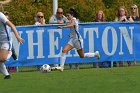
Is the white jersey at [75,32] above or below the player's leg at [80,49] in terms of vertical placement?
above

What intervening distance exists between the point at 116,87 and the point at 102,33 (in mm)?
7585

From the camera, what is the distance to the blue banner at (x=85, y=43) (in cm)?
1888

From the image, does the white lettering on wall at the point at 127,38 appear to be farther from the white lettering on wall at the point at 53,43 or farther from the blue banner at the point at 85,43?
the white lettering on wall at the point at 53,43

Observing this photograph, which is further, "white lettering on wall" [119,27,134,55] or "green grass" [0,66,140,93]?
"white lettering on wall" [119,27,134,55]

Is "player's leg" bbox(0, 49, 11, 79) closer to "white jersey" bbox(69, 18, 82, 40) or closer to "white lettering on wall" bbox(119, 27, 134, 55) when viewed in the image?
"white jersey" bbox(69, 18, 82, 40)

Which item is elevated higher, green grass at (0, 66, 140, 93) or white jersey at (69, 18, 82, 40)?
white jersey at (69, 18, 82, 40)

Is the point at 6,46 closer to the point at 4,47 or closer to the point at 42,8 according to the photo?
the point at 4,47

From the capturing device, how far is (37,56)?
19.0 meters

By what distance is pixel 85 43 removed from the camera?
1934 centimetres

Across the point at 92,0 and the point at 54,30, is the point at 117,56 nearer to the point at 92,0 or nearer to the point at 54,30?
the point at 54,30

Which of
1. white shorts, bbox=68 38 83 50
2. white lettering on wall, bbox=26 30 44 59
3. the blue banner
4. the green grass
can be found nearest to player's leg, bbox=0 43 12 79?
the green grass

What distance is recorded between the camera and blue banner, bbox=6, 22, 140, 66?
1888 centimetres

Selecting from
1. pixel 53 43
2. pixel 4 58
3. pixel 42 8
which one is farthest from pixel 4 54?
pixel 42 8

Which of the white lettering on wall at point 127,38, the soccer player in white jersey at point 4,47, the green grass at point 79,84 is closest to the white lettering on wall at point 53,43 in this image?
the white lettering on wall at point 127,38
